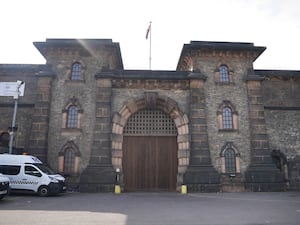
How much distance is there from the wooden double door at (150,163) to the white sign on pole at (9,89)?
7.81 m

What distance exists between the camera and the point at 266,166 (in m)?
16.1

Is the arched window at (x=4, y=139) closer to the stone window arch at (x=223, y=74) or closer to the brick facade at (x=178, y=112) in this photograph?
the brick facade at (x=178, y=112)

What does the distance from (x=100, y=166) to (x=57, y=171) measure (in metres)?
2.86

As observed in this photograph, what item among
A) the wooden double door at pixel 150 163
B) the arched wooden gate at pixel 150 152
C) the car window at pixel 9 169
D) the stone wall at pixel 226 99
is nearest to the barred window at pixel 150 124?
the arched wooden gate at pixel 150 152

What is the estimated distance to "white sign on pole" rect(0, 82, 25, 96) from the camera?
1700 cm

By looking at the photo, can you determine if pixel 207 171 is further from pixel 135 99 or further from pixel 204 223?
pixel 204 223

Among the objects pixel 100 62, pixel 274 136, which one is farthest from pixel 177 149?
pixel 100 62

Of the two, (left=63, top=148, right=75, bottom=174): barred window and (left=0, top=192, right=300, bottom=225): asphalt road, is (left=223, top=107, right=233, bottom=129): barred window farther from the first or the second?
(left=63, top=148, right=75, bottom=174): barred window

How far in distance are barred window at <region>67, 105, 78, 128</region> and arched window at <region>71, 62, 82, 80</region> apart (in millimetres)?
2156

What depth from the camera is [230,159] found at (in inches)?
647

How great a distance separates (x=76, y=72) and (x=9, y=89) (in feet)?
15.2

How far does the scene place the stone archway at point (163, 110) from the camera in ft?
53.4

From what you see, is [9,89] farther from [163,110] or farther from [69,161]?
[163,110]

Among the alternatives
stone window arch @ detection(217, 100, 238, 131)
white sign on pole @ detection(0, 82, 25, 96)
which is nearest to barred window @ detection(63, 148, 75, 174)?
white sign on pole @ detection(0, 82, 25, 96)
